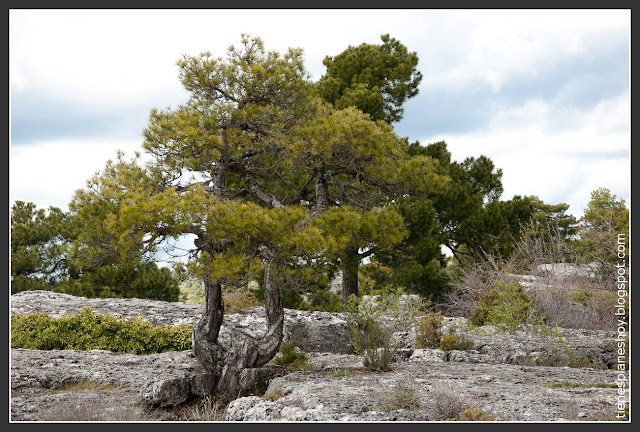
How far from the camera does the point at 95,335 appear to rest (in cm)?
1118

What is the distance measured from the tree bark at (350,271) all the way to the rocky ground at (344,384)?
1.46m

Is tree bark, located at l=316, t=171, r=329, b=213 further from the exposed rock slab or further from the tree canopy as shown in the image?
the tree canopy

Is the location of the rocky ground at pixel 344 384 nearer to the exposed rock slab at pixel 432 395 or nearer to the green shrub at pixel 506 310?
the exposed rock slab at pixel 432 395

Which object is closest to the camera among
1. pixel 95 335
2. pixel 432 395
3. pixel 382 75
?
pixel 432 395

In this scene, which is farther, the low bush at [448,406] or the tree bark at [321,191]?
the tree bark at [321,191]

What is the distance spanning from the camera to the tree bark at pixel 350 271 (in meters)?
12.5

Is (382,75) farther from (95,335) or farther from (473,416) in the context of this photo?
(473,416)

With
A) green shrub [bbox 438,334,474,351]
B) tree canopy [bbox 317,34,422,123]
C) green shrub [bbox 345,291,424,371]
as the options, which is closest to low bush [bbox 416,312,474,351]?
green shrub [bbox 438,334,474,351]

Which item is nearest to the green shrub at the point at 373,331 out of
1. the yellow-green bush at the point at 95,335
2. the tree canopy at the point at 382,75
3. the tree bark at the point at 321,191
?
the tree bark at the point at 321,191

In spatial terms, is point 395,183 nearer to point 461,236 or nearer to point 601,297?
point 601,297

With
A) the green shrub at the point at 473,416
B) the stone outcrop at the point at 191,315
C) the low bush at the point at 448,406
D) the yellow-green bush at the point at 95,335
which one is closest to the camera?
the green shrub at the point at 473,416

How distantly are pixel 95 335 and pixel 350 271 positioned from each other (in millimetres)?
5415

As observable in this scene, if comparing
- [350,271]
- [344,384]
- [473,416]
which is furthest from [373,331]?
[350,271]

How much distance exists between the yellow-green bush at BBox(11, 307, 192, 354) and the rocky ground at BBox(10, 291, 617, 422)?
84 centimetres
